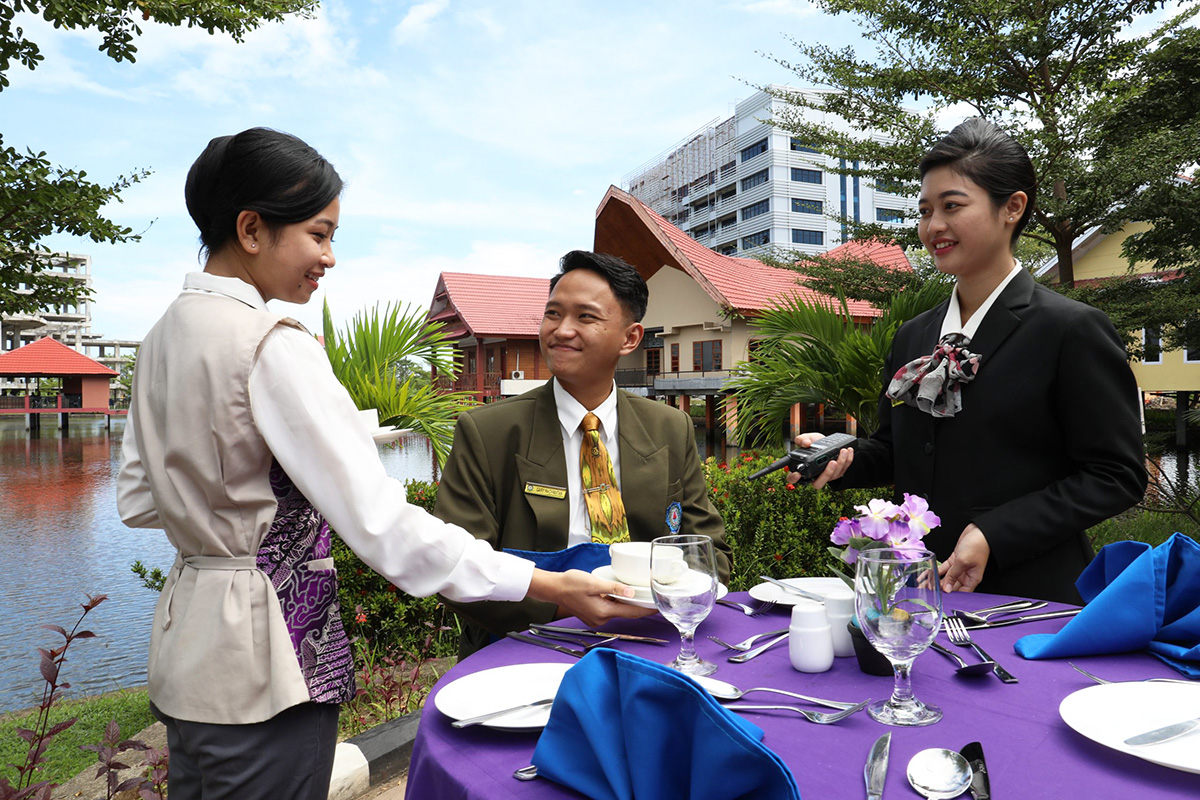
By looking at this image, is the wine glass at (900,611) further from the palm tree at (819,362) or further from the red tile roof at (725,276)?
the red tile roof at (725,276)

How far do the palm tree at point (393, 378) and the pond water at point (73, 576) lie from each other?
50 centimetres

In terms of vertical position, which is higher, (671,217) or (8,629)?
(671,217)

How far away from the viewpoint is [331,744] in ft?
4.38

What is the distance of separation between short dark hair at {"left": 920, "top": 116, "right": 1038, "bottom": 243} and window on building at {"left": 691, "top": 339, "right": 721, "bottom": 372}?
19051 mm

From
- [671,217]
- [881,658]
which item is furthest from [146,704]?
[671,217]

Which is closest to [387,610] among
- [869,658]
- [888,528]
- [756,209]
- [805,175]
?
[869,658]

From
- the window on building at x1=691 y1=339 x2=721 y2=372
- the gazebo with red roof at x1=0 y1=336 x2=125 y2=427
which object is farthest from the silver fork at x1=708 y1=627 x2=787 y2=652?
the gazebo with red roof at x1=0 y1=336 x2=125 y2=427

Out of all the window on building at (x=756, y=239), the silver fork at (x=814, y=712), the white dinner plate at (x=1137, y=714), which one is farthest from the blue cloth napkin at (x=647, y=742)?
the window on building at (x=756, y=239)

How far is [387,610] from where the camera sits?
3.80 meters

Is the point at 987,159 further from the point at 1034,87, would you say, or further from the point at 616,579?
the point at 1034,87

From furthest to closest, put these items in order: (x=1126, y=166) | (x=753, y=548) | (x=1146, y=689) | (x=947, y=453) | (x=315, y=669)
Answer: (x=1126, y=166)
(x=753, y=548)
(x=947, y=453)
(x=315, y=669)
(x=1146, y=689)

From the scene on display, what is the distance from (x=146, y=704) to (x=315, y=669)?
3389 millimetres

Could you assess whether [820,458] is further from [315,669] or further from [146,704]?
[146,704]

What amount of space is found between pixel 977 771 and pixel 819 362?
12.6 feet
